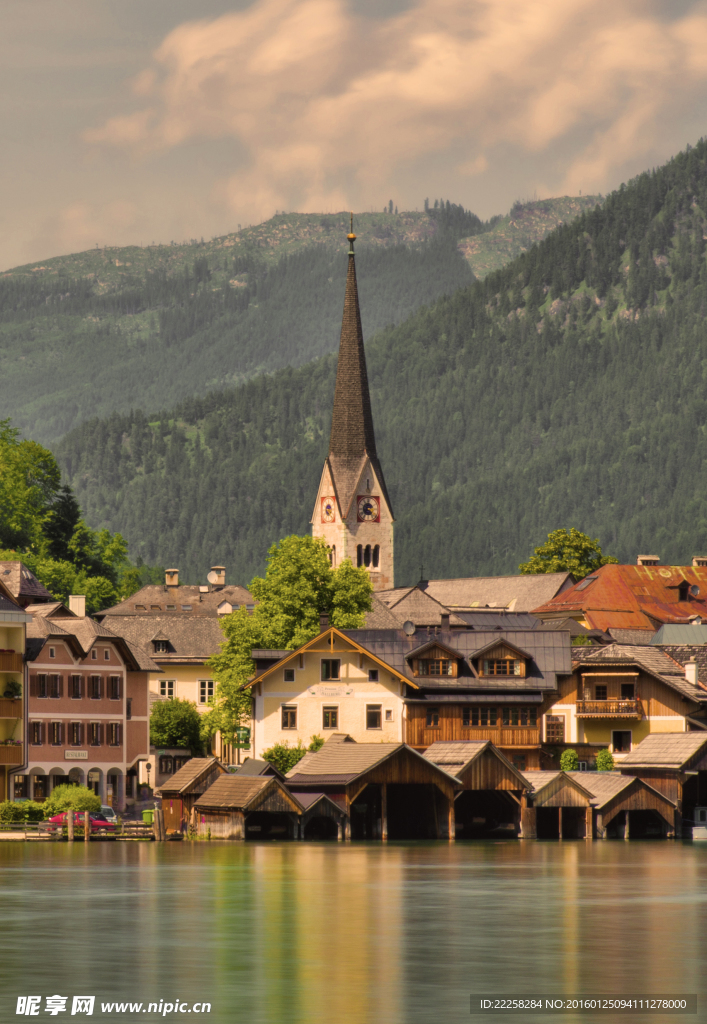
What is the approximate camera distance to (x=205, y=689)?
144 meters

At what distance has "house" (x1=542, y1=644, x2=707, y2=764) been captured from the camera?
385 feet

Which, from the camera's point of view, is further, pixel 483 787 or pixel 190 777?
pixel 483 787

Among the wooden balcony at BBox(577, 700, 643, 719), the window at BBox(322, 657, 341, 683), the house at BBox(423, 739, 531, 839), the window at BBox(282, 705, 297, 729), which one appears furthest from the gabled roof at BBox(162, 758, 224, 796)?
the wooden balcony at BBox(577, 700, 643, 719)

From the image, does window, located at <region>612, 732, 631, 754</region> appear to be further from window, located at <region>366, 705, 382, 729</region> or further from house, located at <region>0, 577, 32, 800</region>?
house, located at <region>0, 577, 32, 800</region>

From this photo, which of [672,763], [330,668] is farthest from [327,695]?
[672,763]

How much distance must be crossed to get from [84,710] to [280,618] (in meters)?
12.9

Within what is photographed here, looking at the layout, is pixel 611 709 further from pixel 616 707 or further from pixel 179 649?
pixel 179 649

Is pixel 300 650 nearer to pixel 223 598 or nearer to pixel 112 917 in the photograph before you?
pixel 112 917

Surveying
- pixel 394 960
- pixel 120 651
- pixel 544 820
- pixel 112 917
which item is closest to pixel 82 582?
pixel 120 651

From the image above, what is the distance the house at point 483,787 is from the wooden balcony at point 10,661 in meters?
23.6

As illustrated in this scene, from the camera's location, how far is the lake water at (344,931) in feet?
145

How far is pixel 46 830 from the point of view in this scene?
99688 millimetres

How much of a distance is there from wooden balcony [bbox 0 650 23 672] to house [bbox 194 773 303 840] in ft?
55.9

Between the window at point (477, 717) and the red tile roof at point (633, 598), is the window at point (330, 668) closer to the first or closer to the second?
the window at point (477, 717)
